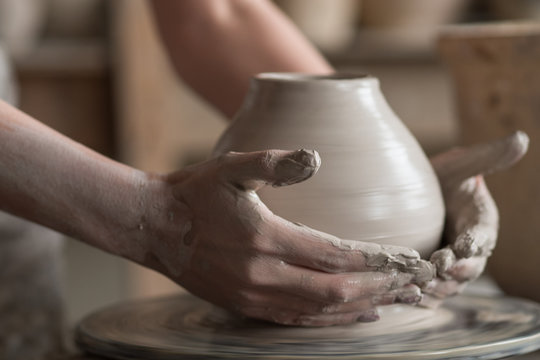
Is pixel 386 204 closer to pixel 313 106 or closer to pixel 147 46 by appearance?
pixel 313 106

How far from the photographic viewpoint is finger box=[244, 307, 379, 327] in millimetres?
819

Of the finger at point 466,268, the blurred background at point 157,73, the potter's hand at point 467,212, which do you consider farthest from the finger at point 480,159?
the blurred background at point 157,73

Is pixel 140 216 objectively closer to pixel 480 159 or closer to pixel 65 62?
pixel 480 159

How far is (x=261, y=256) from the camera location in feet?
2.50

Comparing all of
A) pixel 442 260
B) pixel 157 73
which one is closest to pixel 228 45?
pixel 442 260

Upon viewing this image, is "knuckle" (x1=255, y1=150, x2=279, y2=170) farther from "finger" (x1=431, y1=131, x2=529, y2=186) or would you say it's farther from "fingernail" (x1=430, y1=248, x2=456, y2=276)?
"finger" (x1=431, y1=131, x2=529, y2=186)

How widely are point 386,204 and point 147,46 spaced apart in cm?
157

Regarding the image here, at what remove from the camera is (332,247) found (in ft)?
2.50

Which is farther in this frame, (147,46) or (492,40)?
(147,46)

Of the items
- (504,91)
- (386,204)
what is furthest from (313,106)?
(504,91)

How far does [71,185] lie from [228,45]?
18.6 inches

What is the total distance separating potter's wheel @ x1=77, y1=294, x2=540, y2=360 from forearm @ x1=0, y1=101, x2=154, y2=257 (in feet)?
0.33

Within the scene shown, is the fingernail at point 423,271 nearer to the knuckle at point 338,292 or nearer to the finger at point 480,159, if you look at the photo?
the knuckle at point 338,292

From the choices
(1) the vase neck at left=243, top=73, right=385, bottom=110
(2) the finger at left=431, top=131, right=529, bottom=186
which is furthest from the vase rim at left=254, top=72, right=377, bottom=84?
(2) the finger at left=431, top=131, right=529, bottom=186
